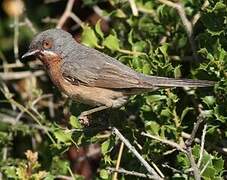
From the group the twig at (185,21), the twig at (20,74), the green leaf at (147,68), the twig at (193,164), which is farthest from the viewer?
the twig at (20,74)

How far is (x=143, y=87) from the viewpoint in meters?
4.15

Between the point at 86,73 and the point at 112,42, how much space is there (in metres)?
0.30

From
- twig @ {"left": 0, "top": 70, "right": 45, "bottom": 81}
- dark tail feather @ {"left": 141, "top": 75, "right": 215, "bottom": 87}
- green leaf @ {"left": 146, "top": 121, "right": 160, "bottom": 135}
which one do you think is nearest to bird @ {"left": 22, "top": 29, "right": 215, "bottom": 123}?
dark tail feather @ {"left": 141, "top": 75, "right": 215, "bottom": 87}

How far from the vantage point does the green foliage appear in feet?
13.0

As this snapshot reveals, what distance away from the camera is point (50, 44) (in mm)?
4719

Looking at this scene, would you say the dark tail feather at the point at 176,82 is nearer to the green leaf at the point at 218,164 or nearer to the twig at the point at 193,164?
the green leaf at the point at 218,164

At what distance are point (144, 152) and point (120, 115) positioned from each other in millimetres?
509

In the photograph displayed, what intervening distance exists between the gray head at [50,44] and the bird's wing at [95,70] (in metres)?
0.11

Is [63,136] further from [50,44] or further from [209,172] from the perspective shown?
[209,172]

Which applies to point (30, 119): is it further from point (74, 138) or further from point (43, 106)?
point (74, 138)

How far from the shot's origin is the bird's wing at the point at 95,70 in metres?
4.37

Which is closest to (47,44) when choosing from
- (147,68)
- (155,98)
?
(147,68)

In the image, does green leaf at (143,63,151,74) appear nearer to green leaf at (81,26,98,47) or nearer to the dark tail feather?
→ the dark tail feather

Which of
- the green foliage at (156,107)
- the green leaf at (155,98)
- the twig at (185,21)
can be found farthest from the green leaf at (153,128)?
the twig at (185,21)
